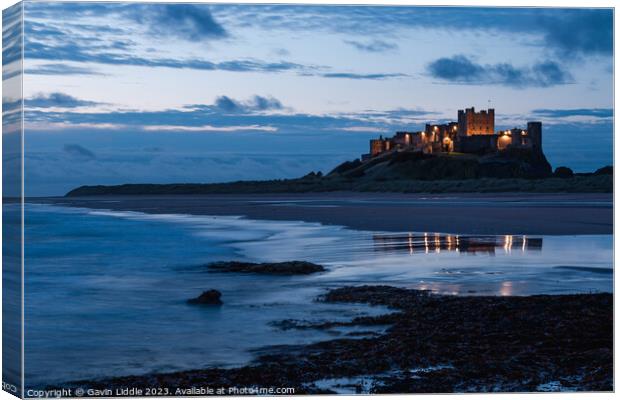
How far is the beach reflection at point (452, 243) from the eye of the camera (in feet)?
38.5

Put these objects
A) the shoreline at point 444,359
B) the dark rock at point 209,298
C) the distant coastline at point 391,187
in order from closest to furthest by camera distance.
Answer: the shoreline at point 444,359, the dark rock at point 209,298, the distant coastline at point 391,187

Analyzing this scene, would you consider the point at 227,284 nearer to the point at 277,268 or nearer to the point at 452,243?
the point at 277,268

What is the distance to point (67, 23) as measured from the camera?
6738 mm

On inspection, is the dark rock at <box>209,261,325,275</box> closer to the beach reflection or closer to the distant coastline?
the beach reflection

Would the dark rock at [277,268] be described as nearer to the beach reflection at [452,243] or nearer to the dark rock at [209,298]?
the dark rock at [209,298]

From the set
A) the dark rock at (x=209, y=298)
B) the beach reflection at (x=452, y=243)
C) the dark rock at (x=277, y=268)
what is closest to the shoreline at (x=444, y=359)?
the dark rock at (x=209, y=298)

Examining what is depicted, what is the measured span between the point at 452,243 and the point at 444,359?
21.2 ft

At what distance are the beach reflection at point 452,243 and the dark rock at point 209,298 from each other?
152 inches

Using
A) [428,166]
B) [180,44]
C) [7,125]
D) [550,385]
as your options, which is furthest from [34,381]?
[428,166]

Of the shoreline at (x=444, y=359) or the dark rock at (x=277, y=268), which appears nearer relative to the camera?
the shoreline at (x=444, y=359)

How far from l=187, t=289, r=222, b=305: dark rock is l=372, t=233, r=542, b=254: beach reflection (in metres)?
3.85

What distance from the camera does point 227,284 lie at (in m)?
9.30

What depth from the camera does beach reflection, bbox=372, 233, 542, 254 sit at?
38.5ft

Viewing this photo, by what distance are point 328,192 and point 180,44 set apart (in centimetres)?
3755
